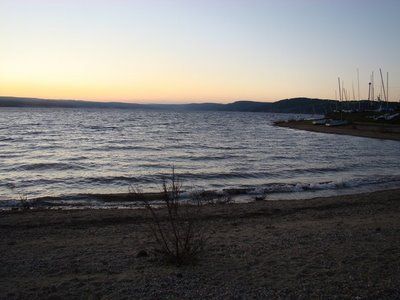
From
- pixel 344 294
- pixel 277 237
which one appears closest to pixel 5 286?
pixel 344 294

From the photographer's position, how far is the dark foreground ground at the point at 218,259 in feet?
18.8

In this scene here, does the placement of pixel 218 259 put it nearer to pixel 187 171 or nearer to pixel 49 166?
pixel 187 171

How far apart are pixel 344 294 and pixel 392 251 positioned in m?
2.47

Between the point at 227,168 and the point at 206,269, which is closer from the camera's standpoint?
the point at 206,269

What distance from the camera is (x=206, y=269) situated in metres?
6.58

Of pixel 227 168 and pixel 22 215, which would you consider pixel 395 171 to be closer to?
pixel 227 168

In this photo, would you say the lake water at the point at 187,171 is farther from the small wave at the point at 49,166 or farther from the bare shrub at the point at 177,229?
the bare shrub at the point at 177,229

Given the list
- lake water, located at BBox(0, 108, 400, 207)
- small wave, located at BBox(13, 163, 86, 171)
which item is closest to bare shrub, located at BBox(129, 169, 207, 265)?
lake water, located at BBox(0, 108, 400, 207)

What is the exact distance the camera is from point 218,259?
281 inches

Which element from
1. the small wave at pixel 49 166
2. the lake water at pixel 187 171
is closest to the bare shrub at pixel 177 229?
the lake water at pixel 187 171

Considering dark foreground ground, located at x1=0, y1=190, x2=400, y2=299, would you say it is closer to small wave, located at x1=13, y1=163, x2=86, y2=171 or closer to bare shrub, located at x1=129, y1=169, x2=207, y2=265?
bare shrub, located at x1=129, y1=169, x2=207, y2=265

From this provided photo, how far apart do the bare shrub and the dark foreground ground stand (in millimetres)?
221

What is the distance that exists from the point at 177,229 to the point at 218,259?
147cm

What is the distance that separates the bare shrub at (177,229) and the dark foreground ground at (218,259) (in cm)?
22
